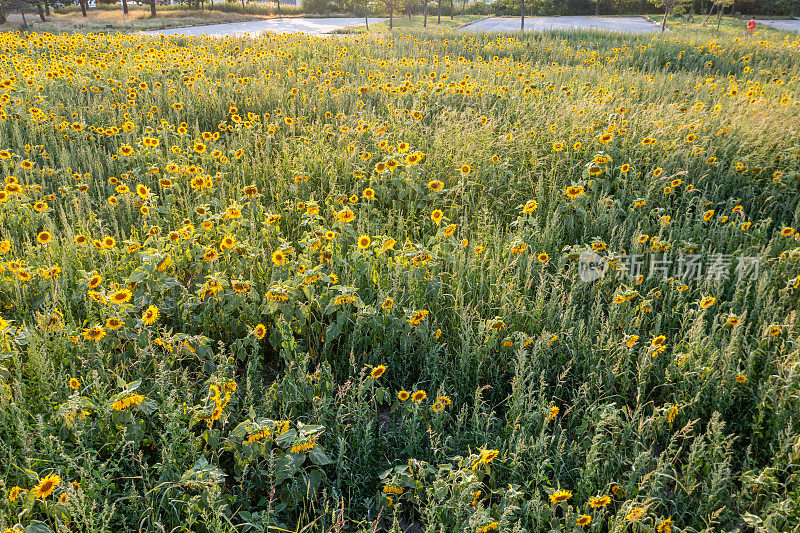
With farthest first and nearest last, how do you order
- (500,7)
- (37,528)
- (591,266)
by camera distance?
(500,7), (591,266), (37,528)

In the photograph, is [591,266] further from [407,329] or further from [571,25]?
[571,25]

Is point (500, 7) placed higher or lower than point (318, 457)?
higher

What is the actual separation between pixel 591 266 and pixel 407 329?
1499mm

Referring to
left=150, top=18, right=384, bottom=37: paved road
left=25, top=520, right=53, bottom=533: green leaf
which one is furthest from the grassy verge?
left=25, top=520, right=53, bottom=533: green leaf

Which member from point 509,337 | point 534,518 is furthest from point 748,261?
point 534,518

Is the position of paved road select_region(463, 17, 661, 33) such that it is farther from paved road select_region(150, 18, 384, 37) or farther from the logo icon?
the logo icon

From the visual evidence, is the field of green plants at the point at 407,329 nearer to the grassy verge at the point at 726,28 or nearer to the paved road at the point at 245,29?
the grassy verge at the point at 726,28

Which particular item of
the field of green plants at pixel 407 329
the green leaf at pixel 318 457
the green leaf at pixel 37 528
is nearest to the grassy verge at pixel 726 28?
the field of green plants at pixel 407 329

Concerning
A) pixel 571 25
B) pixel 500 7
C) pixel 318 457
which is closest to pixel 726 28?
pixel 571 25

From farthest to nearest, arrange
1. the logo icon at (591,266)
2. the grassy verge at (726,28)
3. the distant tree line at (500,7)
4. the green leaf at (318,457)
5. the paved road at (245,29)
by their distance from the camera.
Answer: the distant tree line at (500,7) < the paved road at (245,29) < the grassy verge at (726,28) < the logo icon at (591,266) < the green leaf at (318,457)

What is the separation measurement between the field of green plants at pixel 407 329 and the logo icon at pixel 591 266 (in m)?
0.02

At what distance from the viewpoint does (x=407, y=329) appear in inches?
102

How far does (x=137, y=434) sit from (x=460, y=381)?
5.08ft

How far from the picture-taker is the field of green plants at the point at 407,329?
75.4 inches
